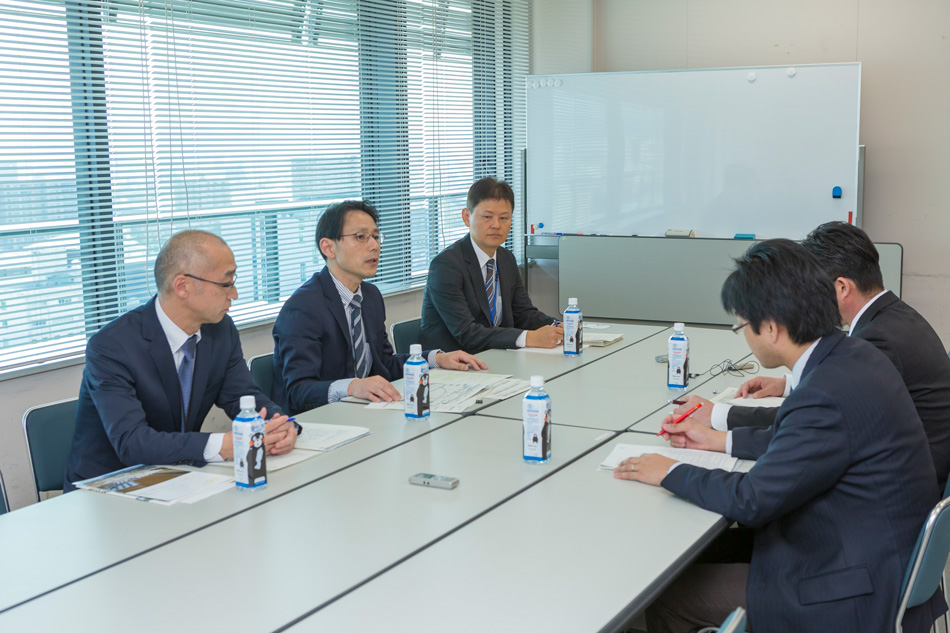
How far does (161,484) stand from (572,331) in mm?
→ 1912

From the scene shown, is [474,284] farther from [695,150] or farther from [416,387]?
[695,150]

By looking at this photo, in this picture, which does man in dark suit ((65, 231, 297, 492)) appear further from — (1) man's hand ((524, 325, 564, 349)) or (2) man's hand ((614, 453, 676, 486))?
(1) man's hand ((524, 325, 564, 349))

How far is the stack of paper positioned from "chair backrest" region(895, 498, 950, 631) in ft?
4.94

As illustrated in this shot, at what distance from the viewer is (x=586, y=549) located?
1.71 m

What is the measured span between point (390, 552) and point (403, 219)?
3926 mm

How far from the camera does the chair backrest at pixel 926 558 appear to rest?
1722 millimetres

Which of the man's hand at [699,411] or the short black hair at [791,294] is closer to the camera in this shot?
the short black hair at [791,294]

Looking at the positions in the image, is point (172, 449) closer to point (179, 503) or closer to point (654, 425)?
point (179, 503)

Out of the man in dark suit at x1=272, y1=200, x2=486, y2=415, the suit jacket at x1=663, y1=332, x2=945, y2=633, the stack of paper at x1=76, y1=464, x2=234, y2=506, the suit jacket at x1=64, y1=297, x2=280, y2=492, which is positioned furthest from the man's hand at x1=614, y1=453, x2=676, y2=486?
the man in dark suit at x1=272, y1=200, x2=486, y2=415

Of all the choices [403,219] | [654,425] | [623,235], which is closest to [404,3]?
[403,219]

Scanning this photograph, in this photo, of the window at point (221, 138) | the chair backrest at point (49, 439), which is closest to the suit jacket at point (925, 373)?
the chair backrest at point (49, 439)

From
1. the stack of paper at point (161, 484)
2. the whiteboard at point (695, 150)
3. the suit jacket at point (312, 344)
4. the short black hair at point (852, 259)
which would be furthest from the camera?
the whiteboard at point (695, 150)

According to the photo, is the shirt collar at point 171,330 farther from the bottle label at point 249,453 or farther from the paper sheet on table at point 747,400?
the paper sheet on table at point 747,400

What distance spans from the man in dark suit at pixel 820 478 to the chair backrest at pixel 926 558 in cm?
2
